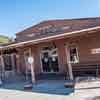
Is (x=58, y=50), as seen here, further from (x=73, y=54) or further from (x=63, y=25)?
(x=63, y=25)

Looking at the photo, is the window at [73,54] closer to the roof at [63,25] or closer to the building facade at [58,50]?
the building facade at [58,50]

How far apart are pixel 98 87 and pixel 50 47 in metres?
6.67

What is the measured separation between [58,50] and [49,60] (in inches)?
50.8

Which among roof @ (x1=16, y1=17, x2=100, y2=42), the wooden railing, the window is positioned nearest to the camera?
the wooden railing

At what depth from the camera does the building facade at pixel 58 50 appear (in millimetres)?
11014

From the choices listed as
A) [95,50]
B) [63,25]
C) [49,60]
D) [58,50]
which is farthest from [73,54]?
[63,25]

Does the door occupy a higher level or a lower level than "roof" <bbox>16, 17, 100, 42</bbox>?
lower

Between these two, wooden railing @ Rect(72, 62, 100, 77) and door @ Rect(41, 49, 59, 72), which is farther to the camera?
door @ Rect(41, 49, 59, 72)

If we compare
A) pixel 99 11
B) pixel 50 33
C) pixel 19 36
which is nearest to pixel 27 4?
pixel 50 33

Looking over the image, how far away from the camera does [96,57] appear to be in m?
11.6

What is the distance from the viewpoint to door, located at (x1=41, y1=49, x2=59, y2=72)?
44.4 feet

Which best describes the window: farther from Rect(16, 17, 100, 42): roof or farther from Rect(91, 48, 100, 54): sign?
Rect(16, 17, 100, 42): roof

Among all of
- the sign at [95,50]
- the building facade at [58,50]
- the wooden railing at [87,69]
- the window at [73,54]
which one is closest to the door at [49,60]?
the building facade at [58,50]

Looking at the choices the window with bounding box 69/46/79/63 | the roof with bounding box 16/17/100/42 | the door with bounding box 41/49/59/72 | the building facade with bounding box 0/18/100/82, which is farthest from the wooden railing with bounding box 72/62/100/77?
the roof with bounding box 16/17/100/42
